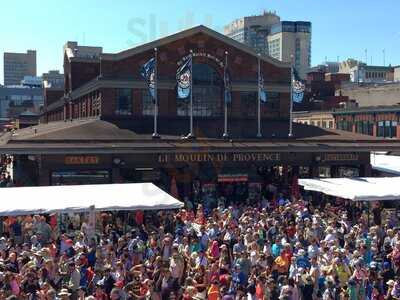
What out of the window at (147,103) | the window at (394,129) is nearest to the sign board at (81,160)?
the window at (147,103)

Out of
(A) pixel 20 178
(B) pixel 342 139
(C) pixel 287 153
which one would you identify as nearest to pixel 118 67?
(A) pixel 20 178

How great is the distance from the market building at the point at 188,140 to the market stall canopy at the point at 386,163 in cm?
94

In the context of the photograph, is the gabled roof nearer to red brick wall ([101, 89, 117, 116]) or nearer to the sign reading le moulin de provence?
red brick wall ([101, 89, 117, 116])

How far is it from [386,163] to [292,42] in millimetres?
154338

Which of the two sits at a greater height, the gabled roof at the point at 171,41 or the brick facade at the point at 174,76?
the gabled roof at the point at 171,41

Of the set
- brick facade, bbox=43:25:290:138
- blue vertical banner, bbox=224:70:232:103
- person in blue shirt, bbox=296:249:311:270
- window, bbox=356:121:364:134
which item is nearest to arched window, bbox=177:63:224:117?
brick facade, bbox=43:25:290:138

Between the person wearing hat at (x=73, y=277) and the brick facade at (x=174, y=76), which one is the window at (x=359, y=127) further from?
the person wearing hat at (x=73, y=277)

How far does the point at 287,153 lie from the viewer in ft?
112

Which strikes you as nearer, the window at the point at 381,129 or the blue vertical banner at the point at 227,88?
the blue vertical banner at the point at 227,88

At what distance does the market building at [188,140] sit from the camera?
99.2 ft

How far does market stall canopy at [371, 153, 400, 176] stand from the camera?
3365cm

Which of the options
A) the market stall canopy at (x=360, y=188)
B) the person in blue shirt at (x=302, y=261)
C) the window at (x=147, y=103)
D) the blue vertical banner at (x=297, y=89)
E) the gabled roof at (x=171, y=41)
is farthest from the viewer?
the window at (x=147, y=103)

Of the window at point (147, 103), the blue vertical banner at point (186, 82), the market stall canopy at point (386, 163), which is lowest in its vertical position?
the market stall canopy at point (386, 163)

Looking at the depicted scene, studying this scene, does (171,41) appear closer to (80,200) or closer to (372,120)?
(80,200)
